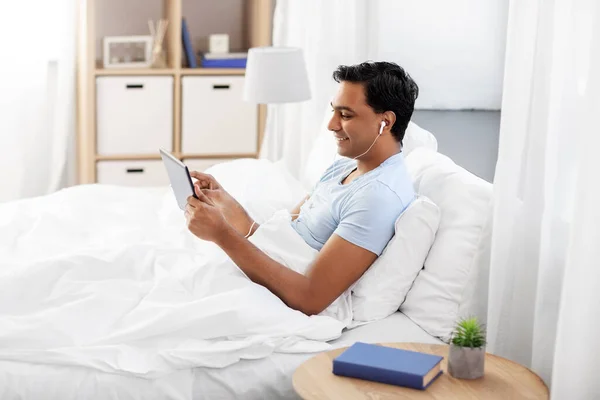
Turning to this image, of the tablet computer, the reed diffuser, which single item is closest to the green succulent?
the tablet computer

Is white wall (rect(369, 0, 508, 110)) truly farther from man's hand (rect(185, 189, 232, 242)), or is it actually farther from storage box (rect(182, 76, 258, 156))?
man's hand (rect(185, 189, 232, 242))

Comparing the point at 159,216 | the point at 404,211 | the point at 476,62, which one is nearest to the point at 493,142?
the point at 476,62

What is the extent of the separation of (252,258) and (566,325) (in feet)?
2.44

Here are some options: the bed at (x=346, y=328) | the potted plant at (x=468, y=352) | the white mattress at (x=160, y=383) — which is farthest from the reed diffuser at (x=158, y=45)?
the potted plant at (x=468, y=352)

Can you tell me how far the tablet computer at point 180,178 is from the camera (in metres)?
2.16

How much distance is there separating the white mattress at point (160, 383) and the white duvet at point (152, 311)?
0.06ft

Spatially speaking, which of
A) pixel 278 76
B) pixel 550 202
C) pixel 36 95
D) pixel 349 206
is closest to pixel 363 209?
pixel 349 206

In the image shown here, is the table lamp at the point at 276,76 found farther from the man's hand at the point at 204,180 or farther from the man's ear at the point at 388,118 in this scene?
the man's ear at the point at 388,118

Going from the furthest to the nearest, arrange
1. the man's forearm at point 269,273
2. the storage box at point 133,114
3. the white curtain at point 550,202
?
1. the storage box at point 133,114
2. the man's forearm at point 269,273
3. the white curtain at point 550,202

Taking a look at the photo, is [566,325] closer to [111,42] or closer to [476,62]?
[476,62]

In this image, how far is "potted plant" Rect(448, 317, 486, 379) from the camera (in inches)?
68.9

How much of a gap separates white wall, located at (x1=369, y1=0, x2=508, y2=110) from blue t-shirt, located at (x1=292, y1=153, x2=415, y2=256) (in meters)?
1.67

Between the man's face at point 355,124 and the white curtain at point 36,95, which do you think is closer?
the man's face at point 355,124

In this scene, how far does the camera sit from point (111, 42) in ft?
14.6
